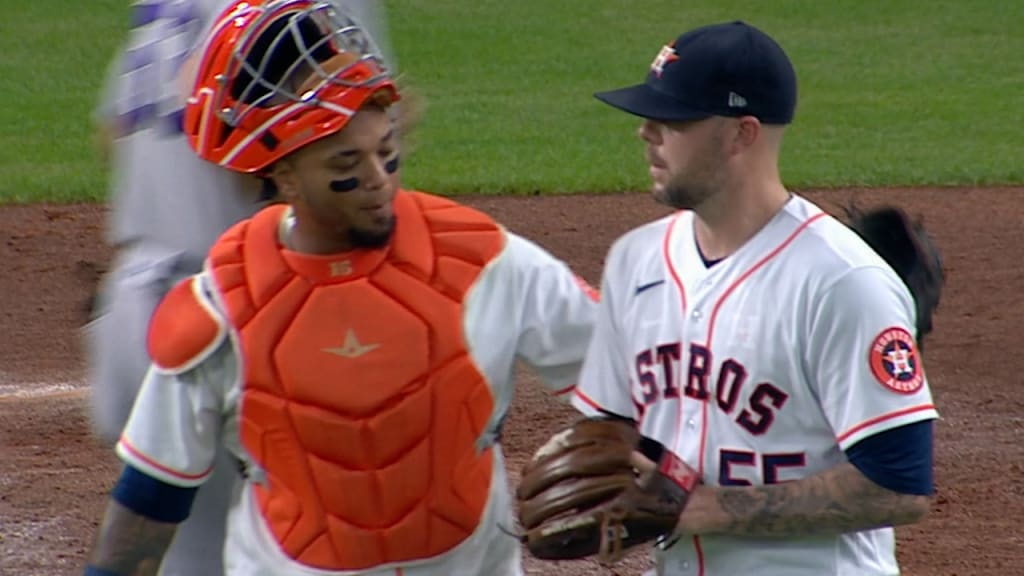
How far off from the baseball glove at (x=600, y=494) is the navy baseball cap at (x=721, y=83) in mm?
511

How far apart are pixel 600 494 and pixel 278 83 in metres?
0.80

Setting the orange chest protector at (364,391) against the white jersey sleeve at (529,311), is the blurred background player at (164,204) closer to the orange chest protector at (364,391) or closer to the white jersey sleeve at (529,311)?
the orange chest protector at (364,391)

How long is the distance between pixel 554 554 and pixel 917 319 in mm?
746

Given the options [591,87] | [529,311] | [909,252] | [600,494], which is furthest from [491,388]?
[591,87]

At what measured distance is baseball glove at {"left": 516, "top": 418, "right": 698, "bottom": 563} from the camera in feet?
8.80

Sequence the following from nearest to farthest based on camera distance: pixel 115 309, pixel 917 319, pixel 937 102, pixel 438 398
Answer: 1. pixel 438 398
2. pixel 917 319
3. pixel 115 309
4. pixel 937 102

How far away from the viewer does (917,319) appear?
2988mm

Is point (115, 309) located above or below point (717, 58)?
below

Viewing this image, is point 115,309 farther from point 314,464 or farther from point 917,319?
point 917,319

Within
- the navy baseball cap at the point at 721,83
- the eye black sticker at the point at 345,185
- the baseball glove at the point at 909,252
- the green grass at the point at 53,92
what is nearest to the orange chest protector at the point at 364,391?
the eye black sticker at the point at 345,185

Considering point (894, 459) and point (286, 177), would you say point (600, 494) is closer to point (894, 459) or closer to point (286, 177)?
point (894, 459)

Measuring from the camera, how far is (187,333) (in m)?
2.71

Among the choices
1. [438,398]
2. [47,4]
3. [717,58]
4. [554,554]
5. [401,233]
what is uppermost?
[717,58]

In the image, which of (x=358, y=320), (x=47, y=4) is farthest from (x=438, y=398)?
(x=47, y=4)
